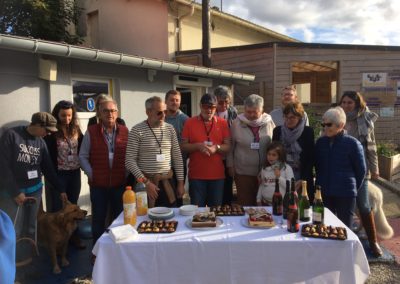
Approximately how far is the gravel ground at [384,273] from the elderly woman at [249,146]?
1384 millimetres

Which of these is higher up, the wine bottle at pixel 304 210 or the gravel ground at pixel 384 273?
the wine bottle at pixel 304 210

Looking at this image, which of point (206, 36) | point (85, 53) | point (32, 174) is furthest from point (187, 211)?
point (206, 36)

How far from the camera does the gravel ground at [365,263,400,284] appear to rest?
10.9 ft

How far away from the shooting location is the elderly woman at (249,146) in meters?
3.52

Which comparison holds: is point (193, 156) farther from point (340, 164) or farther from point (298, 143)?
point (340, 164)

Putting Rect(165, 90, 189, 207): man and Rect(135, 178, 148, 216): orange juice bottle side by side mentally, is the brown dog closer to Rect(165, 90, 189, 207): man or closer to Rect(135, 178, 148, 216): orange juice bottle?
Rect(135, 178, 148, 216): orange juice bottle

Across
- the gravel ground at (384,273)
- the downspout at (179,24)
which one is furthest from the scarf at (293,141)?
the downspout at (179,24)

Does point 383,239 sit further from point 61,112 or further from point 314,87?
point 314,87

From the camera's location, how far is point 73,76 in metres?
5.19

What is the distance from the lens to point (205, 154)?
3.45 m

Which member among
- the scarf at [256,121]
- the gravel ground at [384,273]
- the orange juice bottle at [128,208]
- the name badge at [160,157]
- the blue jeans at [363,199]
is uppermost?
the scarf at [256,121]

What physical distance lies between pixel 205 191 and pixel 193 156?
40 centimetres

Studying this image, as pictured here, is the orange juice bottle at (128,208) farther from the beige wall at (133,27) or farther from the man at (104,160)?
the beige wall at (133,27)

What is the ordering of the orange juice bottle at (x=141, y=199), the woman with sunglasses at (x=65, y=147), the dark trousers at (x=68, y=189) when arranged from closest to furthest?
the orange juice bottle at (x=141, y=199) < the woman with sunglasses at (x=65, y=147) < the dark trousers at (x=68, y=189)
